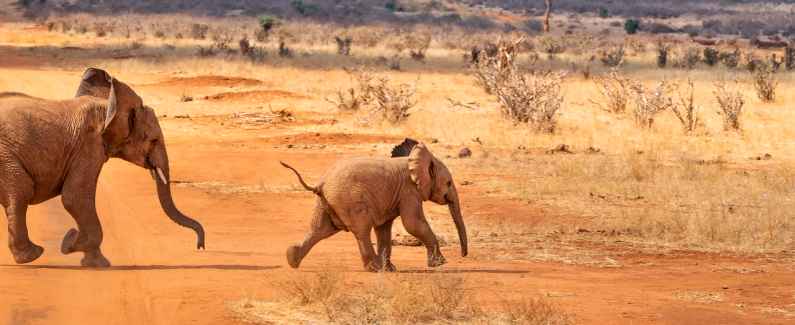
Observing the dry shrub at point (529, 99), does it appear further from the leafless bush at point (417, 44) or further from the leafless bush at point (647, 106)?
the leafless bush at point (417, 44)

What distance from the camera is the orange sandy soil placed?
8902 mm

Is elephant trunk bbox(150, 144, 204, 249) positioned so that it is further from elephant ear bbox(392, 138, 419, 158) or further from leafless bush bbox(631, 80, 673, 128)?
leafless bush bbox(631, 80, 673, 128)

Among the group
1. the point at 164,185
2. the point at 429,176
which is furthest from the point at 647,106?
the point at 164,185

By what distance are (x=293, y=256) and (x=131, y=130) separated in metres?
1.56

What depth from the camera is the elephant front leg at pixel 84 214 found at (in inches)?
400

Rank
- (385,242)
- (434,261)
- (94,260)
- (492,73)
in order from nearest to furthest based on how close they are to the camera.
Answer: (94,260), (434,261), (385,242), (492,73)

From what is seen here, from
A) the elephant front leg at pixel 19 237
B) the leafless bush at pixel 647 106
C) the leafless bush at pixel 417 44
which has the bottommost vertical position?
the leafless bush at pixel 417 44

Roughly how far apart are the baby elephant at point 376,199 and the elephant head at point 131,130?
0.97m

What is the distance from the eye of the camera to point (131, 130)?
10.5 m

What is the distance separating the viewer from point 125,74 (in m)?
35.3

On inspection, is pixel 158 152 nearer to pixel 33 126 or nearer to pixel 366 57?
pixel 33 126

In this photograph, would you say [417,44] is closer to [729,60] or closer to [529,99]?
[729,60]

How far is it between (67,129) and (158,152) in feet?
2.63

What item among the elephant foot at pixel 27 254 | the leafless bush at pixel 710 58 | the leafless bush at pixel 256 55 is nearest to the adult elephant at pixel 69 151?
the elephant foot at pixel 27 254
